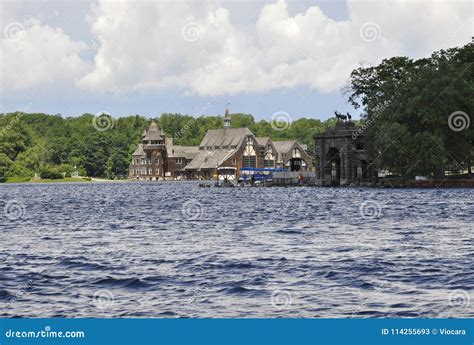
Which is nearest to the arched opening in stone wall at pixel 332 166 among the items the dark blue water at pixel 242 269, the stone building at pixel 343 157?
the stone building at pixel 343 157

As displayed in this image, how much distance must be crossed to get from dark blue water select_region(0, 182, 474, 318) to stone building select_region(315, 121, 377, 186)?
78.1 metres

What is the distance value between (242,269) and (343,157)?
104m

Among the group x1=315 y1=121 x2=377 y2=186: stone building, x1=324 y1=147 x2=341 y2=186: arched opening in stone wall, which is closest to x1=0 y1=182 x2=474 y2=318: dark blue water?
x1=315 y1=121 x2=377 y2=186: stone building

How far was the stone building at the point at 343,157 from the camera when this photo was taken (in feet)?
416

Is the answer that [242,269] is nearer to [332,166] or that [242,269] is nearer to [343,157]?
[343,157]

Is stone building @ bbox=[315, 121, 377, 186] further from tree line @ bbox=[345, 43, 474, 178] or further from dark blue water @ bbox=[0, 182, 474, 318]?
dark blue water @ bbox=[0, 182, 474, 318]

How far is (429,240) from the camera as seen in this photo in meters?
35.5

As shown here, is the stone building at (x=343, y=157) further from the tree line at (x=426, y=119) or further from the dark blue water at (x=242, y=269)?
the dark blue water at (x=242, y=269)

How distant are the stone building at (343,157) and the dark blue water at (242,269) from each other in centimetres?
7806

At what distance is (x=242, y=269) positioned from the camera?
2678 centimetres

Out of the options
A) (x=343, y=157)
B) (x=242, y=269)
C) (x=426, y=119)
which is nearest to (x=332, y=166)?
(x=343, y=157)

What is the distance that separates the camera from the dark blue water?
20141 millimetres
